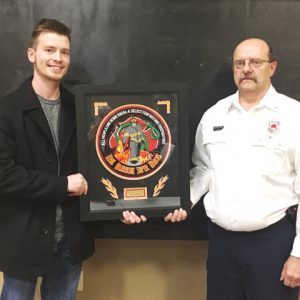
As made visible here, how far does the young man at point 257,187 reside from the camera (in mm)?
1339

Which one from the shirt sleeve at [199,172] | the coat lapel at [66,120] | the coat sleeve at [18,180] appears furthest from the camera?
the shirt sleeve at [199,172]

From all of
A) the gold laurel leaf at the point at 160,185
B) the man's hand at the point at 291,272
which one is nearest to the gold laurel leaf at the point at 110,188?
the gold laurel leaf at the point at 160,185

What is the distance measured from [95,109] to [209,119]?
0.47 m

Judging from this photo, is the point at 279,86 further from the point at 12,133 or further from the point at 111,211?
the point at 12,133

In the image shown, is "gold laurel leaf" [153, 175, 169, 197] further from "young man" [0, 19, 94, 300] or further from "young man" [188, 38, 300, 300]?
"young man" [0, 19, 94, 300]

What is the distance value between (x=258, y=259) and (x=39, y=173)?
0.85 m

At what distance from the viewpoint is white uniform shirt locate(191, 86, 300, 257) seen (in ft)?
4.38

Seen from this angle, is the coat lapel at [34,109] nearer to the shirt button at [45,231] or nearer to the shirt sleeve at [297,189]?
the shirt button at [45,231]

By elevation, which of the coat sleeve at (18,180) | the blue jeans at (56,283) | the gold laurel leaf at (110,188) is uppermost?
the coat sleeve at (18,180)

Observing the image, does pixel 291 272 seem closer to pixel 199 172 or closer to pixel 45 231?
pixel 199 172

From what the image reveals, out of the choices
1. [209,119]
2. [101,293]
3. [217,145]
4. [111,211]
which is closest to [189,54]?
[209,119]

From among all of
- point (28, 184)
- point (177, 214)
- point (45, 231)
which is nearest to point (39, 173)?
point (28, 184)

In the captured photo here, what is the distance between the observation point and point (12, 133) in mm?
1308

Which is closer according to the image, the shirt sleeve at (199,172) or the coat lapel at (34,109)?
the coat lapel at (34,109)
